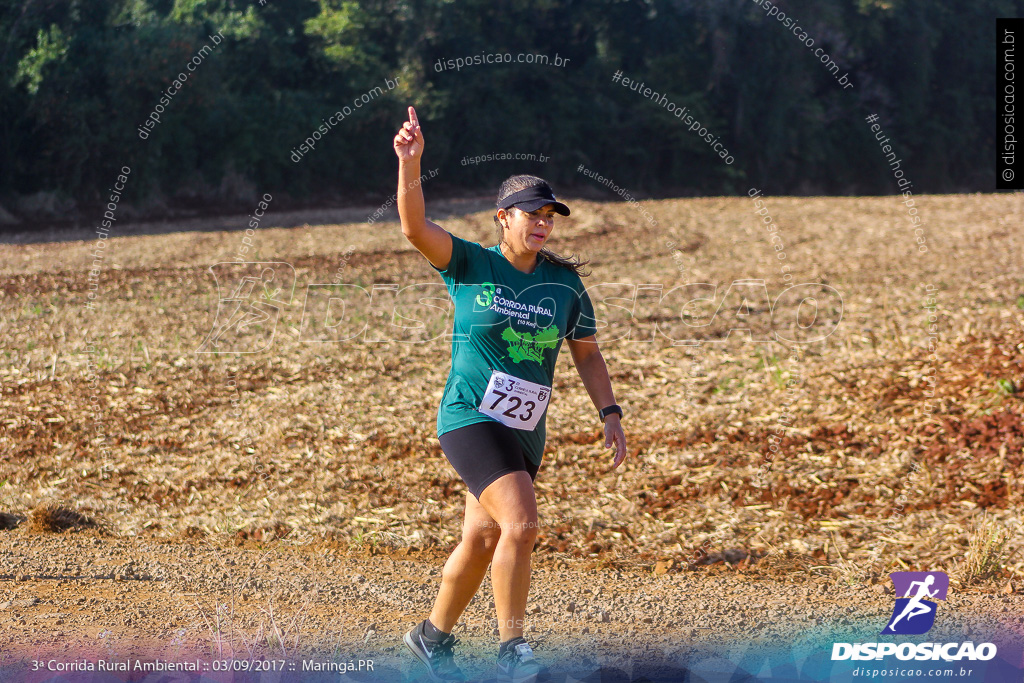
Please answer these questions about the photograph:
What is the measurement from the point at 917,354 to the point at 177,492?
22.5ft

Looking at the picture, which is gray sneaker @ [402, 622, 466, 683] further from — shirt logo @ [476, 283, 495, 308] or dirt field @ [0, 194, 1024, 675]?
shirt logo @ [476, 283, 495, 308]

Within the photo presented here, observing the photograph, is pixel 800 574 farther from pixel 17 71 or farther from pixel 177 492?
pixel 17 71

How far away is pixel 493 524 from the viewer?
3508mm

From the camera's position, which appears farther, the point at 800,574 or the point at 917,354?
the point at 917,354

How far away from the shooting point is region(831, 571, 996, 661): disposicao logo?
4.25 meters

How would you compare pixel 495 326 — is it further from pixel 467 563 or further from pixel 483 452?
pixel 467 563

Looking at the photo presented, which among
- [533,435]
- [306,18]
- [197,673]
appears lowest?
[197,673]

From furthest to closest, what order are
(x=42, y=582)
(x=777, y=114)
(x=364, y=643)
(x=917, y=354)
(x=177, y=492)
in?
(x=777, y=114) < (x=917, y=354) < (x=177, y=492) < (x=42, y=582) < (x=364, y=643)

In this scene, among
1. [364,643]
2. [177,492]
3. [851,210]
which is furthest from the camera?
[851,210]

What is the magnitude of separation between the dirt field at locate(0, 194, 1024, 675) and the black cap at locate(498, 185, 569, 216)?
1.93m

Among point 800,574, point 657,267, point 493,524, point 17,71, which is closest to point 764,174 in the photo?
point 657,267

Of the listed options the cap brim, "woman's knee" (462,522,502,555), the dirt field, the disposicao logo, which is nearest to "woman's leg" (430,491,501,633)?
"woman's knee" (462,522,502,555)

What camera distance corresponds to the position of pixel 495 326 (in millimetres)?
3639

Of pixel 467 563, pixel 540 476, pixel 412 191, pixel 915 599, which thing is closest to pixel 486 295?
pixel 412 191
